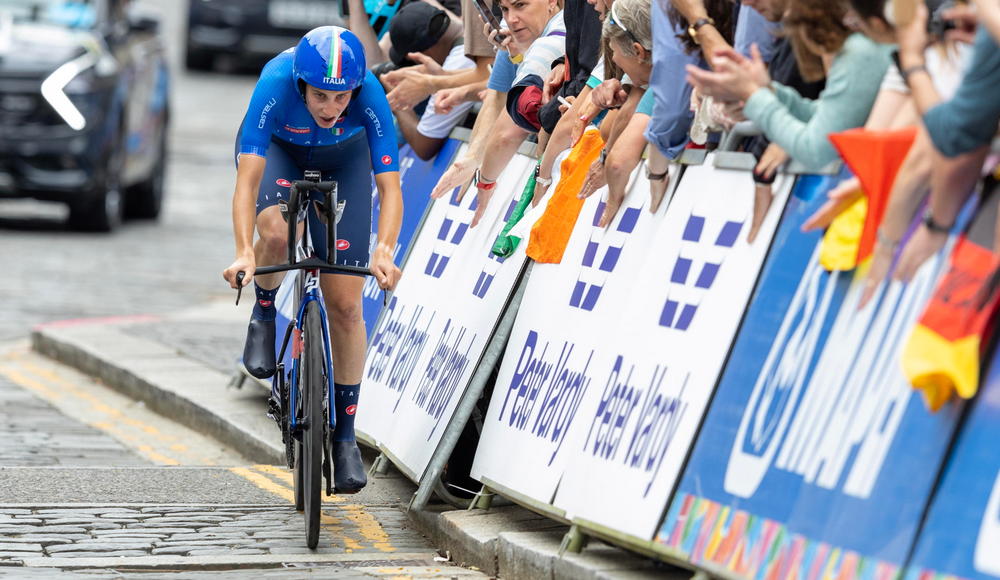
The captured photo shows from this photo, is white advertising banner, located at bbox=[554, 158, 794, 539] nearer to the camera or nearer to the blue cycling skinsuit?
the camera

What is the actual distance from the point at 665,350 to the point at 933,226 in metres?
1.33

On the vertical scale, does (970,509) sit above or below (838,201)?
below

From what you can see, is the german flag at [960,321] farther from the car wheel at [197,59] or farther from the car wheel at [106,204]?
the car wheel at [197,59]

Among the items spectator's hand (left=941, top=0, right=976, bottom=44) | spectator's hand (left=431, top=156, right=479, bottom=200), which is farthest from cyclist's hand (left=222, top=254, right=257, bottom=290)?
spectator's hand (left=941, top=0, right=976, bottom=44)

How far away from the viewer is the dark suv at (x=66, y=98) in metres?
Result: 17.7

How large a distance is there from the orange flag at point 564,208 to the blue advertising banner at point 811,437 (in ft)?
5.14

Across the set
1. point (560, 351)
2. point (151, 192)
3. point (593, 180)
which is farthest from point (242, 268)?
point (151, 192)

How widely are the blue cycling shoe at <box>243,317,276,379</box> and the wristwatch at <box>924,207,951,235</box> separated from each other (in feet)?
11.3

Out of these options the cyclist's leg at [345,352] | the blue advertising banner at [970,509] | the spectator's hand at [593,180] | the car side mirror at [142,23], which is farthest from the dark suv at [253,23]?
the blue advertising banner at [970,509]

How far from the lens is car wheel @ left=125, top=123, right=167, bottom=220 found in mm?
20766

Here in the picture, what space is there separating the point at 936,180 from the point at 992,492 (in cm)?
81

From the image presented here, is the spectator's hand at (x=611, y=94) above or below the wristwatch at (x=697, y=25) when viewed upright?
below

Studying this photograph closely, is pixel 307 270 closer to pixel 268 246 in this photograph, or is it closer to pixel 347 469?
pixel 268 246

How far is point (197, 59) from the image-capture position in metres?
37.9
